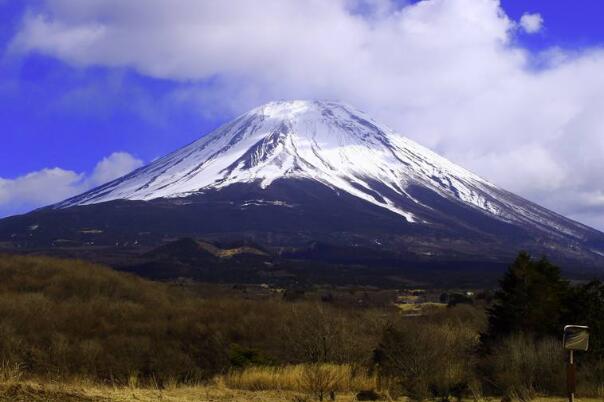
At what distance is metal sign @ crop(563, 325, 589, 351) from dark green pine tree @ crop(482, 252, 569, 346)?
1192 cm

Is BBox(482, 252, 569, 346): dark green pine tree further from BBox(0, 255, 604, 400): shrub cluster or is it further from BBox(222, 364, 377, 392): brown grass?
BBox(222, 364, 377, 392): brown grass

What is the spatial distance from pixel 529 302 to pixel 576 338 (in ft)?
45.6

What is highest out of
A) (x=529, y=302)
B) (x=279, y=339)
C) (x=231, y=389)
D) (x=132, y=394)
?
(x=529, y=302)

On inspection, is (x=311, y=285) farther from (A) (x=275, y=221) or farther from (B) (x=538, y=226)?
(B) (x=538, y=226)

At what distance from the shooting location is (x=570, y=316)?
2138 centimetres

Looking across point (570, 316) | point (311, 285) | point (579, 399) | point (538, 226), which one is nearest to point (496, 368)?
point (579, 399)

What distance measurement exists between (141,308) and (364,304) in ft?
78.5

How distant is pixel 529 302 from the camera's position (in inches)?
913

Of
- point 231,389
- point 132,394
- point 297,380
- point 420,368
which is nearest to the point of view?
point 132,394

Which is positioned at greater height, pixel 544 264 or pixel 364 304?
pixel 544 264

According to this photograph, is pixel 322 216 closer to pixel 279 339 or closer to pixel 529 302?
pixel 279 339

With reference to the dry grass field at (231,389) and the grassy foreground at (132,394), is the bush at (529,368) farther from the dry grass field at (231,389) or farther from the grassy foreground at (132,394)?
the grassy foreground at (132,394)

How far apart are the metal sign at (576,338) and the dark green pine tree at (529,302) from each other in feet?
39.1

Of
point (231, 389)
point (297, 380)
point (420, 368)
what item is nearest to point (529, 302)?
point (420, 368)
